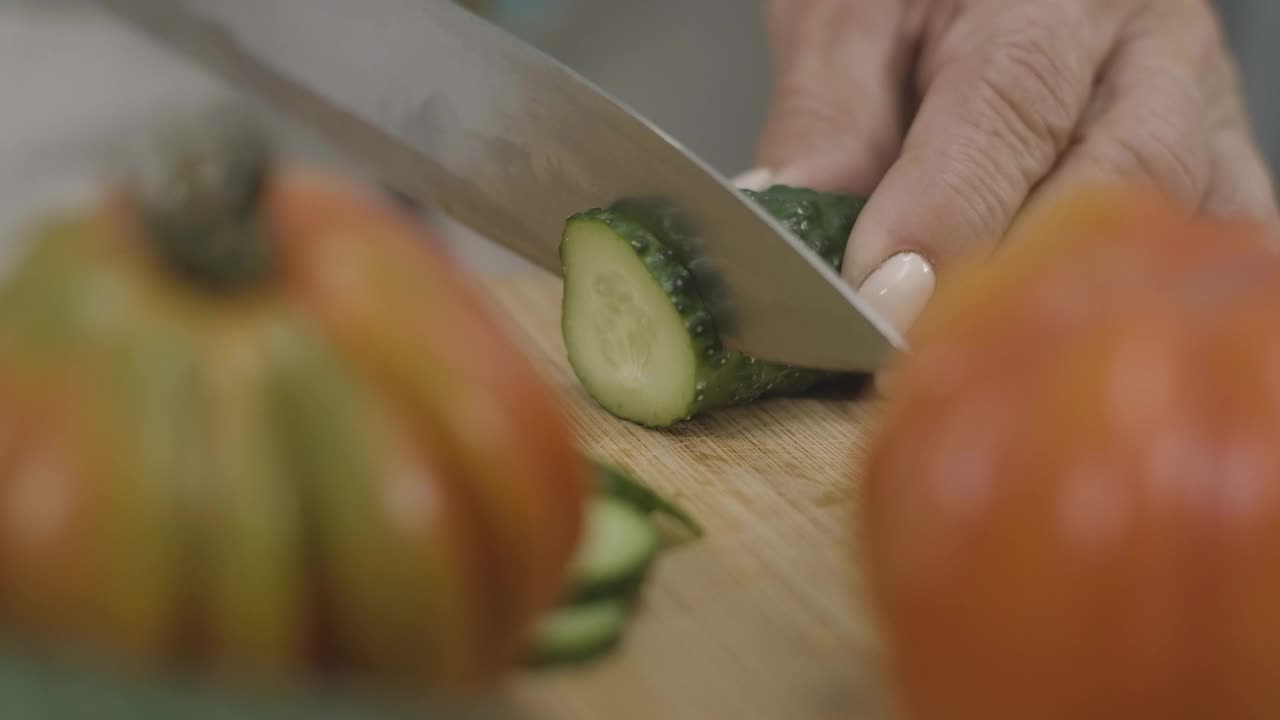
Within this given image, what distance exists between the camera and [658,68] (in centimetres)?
230

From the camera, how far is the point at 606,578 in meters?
0.90

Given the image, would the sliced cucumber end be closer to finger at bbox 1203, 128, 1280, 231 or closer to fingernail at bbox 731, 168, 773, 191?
fingernail at bbox 731, 168, 773, 191

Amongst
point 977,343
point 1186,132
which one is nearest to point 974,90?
point 1186,132

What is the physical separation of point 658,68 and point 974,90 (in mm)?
783

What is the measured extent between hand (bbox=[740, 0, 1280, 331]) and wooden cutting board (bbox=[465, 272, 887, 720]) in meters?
0.22

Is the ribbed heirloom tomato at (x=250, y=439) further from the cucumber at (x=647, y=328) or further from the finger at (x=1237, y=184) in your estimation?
the finger at (x=1237, y=184)

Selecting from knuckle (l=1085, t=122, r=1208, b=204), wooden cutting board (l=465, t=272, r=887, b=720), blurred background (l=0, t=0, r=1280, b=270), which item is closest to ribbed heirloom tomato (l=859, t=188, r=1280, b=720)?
wooden cutting board (l=465, t=272, r=887, b=720)

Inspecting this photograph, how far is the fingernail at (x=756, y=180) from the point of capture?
174 centimetres

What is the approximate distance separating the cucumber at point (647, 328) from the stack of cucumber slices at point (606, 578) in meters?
0.30

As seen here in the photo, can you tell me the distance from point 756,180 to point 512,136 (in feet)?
1.71

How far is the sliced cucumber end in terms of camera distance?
1310 millimetres

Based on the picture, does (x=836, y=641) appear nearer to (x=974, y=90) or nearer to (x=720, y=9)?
(x=974, y=90)

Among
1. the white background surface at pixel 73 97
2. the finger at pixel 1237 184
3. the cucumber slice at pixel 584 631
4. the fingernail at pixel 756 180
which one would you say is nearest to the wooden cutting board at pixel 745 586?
the cucumber slice at pixel 584 631

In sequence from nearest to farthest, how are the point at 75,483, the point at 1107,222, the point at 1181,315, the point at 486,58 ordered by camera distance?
the point at 75,483 < the point at 1181,315 < the point at 1107,222 < the point at 486,58
